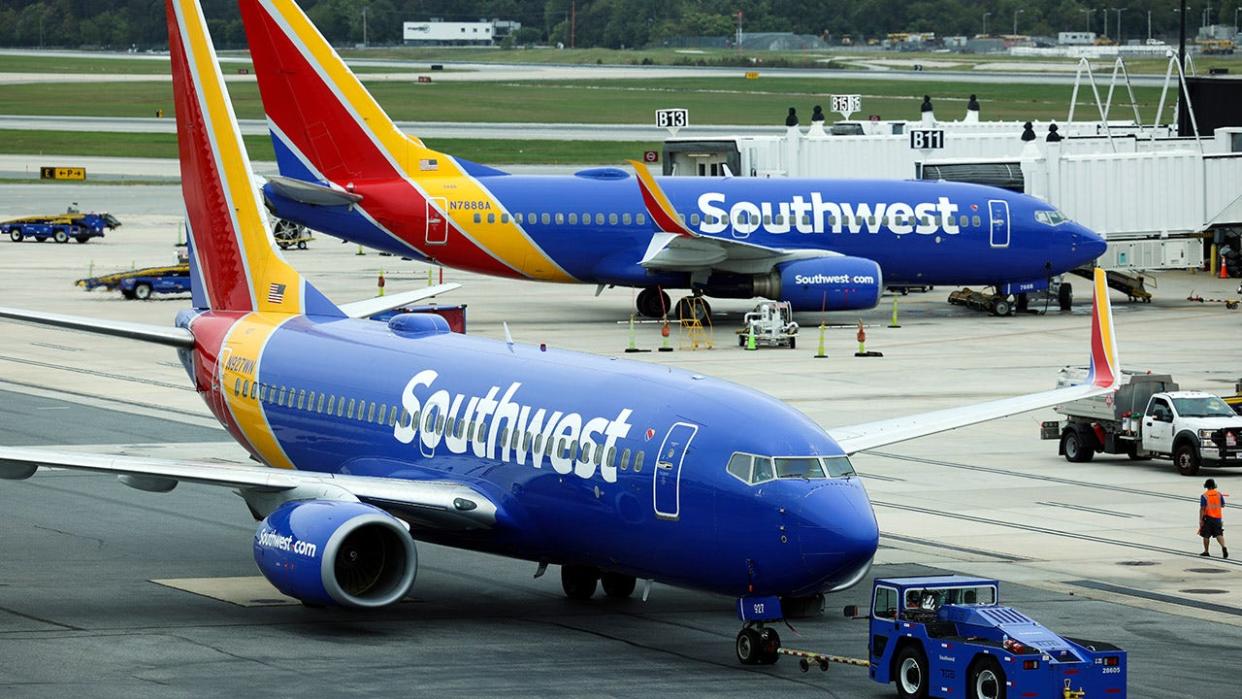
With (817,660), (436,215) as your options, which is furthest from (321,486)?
(436,215)

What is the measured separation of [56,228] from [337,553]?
244ft

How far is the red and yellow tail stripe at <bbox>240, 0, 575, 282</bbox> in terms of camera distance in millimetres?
61250

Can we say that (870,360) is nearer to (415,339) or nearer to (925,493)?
(925,493)

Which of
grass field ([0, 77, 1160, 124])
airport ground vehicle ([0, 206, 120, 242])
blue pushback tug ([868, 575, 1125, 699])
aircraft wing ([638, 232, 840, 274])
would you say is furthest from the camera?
grass field ([0, 77, 1160, 124])

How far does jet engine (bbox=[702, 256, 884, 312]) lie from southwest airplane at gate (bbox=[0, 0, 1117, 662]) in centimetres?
3134

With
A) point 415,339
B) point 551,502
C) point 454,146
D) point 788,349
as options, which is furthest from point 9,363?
point 454,146

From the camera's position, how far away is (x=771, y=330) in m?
61.8

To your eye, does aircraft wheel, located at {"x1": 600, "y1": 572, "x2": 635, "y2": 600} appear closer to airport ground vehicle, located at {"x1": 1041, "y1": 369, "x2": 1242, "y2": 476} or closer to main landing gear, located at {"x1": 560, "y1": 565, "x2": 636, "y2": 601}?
main landing gear, located at {"x1": 560, "y1": 565, "x2": 636, "y2": 601}

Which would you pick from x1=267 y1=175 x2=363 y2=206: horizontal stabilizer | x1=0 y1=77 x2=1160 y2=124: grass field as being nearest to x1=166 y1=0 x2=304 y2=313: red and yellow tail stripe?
x1=267 y1=175 x2=363 y2=206: horizontal stabilizer

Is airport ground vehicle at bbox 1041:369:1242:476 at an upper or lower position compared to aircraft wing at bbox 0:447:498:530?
lower

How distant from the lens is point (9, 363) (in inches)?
2325

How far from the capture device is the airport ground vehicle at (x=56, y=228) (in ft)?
318

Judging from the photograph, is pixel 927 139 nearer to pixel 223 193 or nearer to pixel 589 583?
pixel 223 193

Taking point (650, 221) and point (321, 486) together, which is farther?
point (650, 221)
